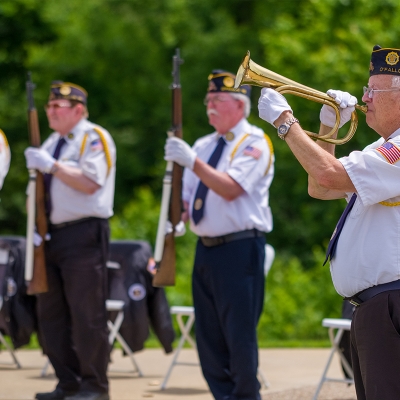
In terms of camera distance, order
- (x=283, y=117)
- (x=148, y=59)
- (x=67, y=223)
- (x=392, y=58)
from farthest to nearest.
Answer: (x=148, y=59) < (x=67, y=223) < (x=392, y=58) < (x=283, y=117)

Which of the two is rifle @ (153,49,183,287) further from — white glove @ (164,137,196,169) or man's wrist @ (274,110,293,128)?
man's wrist @ (274,110,293,128)

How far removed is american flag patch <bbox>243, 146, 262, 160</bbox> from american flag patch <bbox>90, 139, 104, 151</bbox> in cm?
116

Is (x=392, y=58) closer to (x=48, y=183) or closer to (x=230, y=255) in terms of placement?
(x=230, y=255)

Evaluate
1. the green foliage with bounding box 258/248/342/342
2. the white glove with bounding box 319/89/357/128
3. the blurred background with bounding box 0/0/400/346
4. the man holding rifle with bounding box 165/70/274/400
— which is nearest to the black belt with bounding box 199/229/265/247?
the man holding rifle with bounding box 165/70/274/400

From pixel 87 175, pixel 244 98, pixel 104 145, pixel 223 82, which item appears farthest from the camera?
pixel 104 145

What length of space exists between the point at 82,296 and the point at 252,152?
62.8 inches

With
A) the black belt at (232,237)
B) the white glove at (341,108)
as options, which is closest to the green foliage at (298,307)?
the black belt at (232,237)

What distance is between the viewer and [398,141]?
13.3 ft

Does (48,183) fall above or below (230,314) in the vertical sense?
above

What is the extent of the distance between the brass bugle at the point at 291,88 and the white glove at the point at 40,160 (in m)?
2.69

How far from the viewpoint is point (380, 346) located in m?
3.99

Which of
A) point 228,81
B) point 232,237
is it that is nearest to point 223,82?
point 228,81

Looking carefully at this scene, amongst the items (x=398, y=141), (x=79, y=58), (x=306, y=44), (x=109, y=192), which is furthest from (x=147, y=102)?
(x=398, y=141)

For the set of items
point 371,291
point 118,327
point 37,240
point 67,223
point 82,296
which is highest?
point 371,291
